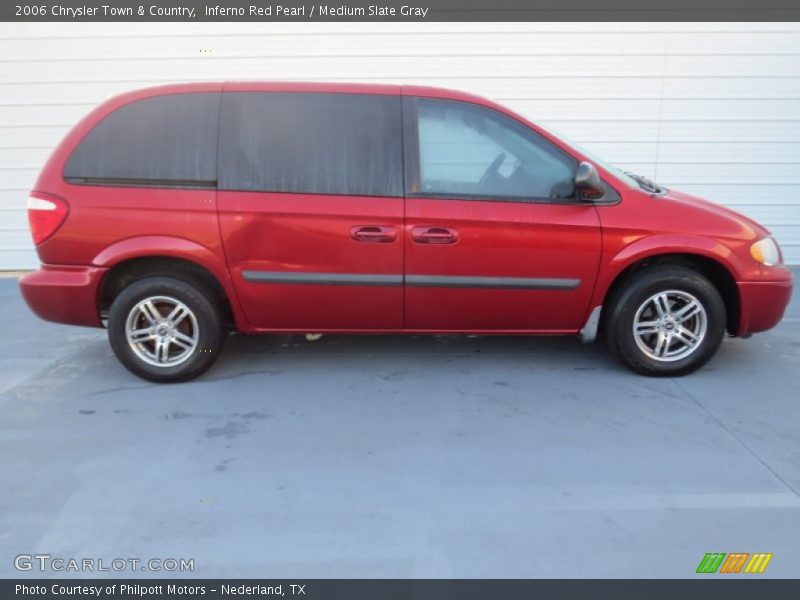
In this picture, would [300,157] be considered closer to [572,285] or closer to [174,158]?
[174,158]

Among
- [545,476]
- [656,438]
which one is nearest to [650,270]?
[656,438]

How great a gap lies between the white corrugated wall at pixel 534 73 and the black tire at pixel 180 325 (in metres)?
3.57

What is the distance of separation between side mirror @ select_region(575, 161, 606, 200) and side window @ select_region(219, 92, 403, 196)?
1.05 m

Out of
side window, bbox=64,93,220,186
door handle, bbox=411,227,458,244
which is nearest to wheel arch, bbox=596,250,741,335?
door handle, bbox=411,227,458,244

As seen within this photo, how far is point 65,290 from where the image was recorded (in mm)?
3945

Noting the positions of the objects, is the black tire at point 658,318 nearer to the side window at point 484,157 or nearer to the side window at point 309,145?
the side window at point 484,157

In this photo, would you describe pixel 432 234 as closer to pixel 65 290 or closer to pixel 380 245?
pixel 380 245

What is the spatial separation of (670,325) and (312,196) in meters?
2.37

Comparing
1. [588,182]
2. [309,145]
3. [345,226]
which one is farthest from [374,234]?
[588,182]

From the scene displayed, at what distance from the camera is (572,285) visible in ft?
13.1

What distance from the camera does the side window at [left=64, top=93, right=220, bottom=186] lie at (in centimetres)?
392
